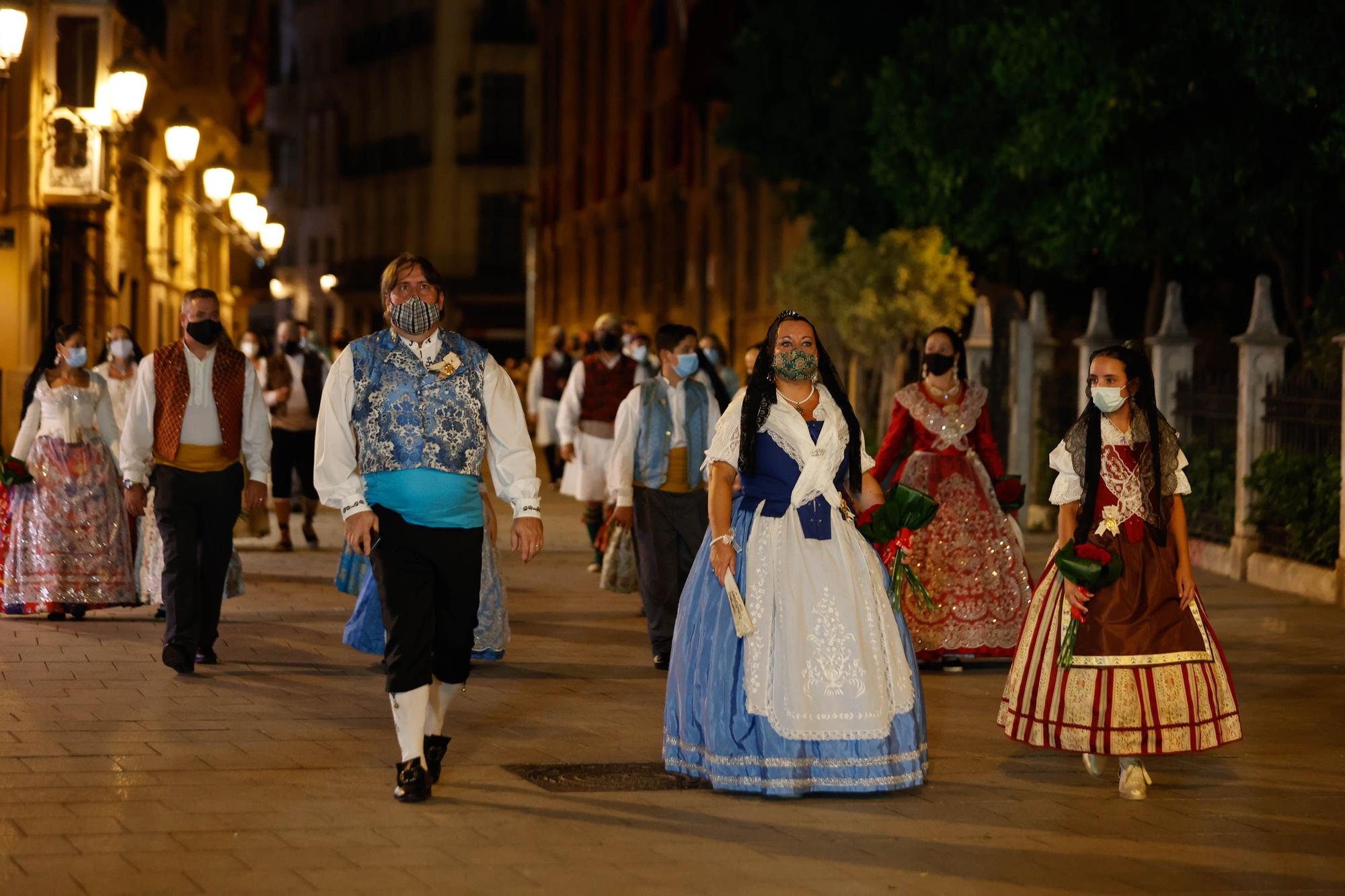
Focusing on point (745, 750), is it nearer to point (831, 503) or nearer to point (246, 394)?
point (831, 503)

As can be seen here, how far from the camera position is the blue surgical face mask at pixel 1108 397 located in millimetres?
8031

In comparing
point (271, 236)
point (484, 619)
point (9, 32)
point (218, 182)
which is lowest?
point (484, 619)

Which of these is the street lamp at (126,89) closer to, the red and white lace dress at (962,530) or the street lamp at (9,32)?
the street lamp at (9,32)

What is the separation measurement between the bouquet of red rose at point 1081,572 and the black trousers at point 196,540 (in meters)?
4.56

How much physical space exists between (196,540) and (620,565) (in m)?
3.53

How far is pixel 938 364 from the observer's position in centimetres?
1145

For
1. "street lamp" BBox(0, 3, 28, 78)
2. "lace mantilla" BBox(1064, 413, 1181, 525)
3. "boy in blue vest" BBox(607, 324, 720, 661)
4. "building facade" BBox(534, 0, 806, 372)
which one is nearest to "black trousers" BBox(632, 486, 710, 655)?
"boy in blue vest" BBox(607, 324, 720, 661)

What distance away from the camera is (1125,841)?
7.06m

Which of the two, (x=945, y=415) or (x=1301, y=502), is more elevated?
(x=945, y=415)

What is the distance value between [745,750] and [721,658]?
13.0 inches

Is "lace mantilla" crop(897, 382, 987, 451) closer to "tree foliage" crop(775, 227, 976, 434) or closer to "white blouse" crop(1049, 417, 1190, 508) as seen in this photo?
"white blouse" crop(1049, 417, 1190, 508)

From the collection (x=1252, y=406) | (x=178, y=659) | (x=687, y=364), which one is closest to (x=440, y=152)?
(x=1252, y=406)

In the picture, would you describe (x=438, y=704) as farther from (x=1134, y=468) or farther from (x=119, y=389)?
(x=119, y=389)

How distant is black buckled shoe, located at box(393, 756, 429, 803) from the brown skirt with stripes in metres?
2.23
